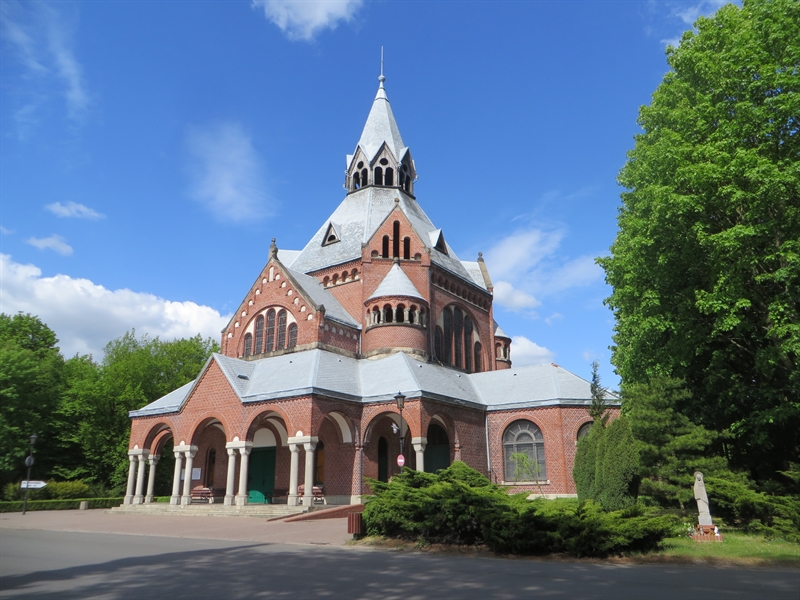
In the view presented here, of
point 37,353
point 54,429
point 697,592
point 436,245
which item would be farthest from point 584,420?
point 37,353

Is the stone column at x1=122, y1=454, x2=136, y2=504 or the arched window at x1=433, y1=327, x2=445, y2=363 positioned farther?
the arched window at x1=433, y1=327, x2=445, y2=363

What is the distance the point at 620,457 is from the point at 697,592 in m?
8.89

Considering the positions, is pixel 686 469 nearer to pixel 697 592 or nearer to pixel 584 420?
pixel 697 592

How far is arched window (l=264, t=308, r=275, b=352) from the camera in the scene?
1400 inches

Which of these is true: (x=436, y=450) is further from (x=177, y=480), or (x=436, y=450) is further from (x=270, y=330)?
(x=177, y=480)

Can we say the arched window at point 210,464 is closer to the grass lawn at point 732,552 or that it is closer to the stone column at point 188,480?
the stone column at point 188,480

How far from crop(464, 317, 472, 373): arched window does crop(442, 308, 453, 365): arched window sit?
1846mm

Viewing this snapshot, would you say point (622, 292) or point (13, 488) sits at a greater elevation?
point (622, 292)

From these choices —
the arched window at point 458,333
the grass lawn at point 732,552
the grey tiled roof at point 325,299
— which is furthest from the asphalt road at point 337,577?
the arched window at point 458,333

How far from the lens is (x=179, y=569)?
36.4 ft

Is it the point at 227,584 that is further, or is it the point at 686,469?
the point at 686,469

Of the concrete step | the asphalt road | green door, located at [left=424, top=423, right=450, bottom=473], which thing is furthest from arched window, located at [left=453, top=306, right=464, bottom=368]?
the asphalt road

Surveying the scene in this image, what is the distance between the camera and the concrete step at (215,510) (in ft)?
80.5

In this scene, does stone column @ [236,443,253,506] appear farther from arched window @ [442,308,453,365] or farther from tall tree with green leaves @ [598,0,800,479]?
tall tree with green leaves @ [598,0,800,479]
